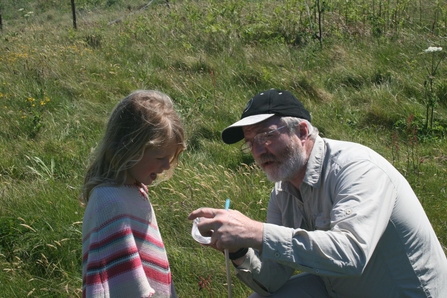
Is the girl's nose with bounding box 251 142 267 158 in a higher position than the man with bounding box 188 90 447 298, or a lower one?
higher

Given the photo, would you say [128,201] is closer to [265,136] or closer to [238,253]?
[238,253]

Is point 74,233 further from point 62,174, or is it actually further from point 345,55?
point 345,55

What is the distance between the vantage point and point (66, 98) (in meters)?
6.68

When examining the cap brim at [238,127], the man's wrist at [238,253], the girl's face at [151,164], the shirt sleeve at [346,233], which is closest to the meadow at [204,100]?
the man's wrist at [238,253]

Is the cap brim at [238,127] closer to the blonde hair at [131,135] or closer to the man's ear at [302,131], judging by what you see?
the man's ear at [302,131]

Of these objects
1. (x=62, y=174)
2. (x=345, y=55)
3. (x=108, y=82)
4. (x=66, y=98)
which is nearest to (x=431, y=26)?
(x=345, y=55)

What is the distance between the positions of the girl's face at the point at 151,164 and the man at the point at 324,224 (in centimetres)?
26

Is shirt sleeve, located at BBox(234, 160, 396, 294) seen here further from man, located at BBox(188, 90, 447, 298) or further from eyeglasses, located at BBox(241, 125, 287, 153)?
eyeglasses, located at BBox(241, 125, 287, 153)

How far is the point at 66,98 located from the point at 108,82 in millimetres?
608

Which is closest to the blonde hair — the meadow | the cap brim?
the cap brim

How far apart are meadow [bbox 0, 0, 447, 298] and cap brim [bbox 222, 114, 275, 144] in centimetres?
98

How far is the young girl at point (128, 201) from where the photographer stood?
2262 millimetres

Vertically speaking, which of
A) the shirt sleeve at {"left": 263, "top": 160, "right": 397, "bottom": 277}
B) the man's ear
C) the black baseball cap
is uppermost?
the black baseball cap

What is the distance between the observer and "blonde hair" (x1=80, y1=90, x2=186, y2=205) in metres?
2.36
